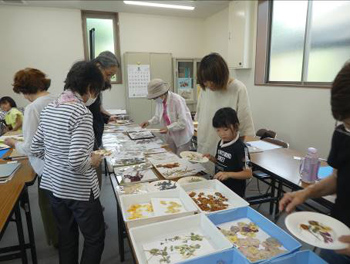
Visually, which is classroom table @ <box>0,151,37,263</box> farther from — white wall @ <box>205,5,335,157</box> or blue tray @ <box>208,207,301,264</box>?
white wall @ <box>205,5,335,157</box>

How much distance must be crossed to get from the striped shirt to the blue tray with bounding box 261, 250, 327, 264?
2.99ft

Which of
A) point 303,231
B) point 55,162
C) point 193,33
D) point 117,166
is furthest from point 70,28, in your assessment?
point 303,231

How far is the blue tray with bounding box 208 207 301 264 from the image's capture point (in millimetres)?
898

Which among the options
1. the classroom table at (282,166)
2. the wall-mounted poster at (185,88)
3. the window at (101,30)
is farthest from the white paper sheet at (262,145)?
the window at (101,30)

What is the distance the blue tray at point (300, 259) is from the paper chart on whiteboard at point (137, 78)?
4.46 meters

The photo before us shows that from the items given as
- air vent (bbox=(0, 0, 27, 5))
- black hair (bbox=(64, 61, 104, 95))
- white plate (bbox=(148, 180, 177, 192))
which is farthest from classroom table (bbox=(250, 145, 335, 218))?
air vent (bbox=(0, 0, 27, 5))

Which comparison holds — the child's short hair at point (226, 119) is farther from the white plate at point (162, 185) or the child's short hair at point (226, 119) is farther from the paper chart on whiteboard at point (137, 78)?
the paper chart on whiteboard at point (137, 78)

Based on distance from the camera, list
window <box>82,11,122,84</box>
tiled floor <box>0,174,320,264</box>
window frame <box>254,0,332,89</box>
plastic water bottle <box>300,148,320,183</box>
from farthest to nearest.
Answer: window <box>82,11,122,84</box> < window frame <box>254,0,332,89</box> < tiled floor <box>0,174,320,264</box> < plastic water bottle <box>300,148,320,183</box>

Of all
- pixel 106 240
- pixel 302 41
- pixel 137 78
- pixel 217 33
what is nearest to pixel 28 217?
pixel 106 240

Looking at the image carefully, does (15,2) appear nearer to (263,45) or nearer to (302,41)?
(263,45)

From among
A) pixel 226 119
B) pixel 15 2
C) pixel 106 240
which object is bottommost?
pixel 106 240

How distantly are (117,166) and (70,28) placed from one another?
3915mm

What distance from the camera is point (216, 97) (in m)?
1.80

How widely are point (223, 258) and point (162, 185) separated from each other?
0.66 metres
